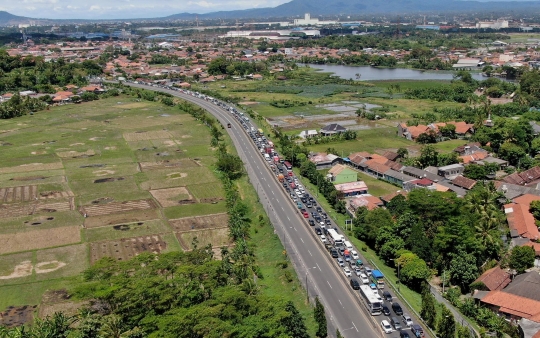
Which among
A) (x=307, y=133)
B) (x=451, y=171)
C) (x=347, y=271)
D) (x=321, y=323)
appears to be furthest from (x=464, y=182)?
(x=321, y=323)

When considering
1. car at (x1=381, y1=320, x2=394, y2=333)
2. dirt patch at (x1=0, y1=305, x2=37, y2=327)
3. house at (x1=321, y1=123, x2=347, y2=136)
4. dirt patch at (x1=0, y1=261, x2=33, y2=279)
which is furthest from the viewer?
house at (x1=321, y1=123, x2=347, y2=136)

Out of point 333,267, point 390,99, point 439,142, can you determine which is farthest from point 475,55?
point 333,267

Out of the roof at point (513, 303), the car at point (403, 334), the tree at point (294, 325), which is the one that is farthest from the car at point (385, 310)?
the roof at point (513, 303)

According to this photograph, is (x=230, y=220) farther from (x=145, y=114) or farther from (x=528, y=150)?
(x=145, y=114)

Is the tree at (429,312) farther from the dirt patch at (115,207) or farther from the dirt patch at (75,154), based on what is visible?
the dirt patch at (75,154)

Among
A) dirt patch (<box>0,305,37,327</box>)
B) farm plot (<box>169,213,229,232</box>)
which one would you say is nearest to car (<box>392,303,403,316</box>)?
farm plot (<box>169,213,229,232</box>)

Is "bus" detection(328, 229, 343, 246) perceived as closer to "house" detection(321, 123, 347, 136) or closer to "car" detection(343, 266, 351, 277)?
"car" detection(343, 266, 351, 277)

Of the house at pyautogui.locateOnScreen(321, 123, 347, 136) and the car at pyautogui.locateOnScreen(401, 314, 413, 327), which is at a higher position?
the house at pyautogui.locateOnScreen(321, 123, 347, 136)
